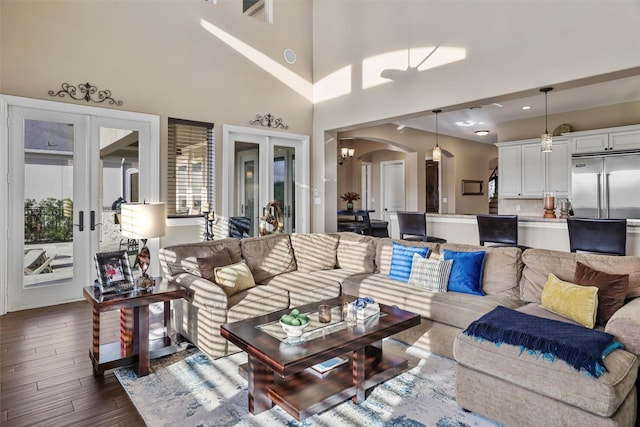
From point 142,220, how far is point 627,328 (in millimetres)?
3282

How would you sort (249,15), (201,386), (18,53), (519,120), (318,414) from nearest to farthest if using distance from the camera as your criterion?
(318,414)
(201,386)
(18,53)
(249,15)
(519,120)

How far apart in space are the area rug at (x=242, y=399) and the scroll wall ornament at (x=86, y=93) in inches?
135

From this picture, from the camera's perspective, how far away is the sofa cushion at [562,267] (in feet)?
9.04

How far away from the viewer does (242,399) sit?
241 centimetres

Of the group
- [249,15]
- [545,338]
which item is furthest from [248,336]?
[249,15]

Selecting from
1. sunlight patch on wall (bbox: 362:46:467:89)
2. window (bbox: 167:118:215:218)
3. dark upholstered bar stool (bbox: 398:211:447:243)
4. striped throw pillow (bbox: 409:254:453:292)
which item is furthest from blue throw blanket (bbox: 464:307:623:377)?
window (bbox: 167:118:215:218)

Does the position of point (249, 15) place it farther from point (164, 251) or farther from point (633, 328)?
point (633, 328)

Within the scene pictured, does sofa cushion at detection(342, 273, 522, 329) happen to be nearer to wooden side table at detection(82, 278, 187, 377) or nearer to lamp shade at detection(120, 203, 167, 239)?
wooden side table at detection(82, 278, 187, 377)

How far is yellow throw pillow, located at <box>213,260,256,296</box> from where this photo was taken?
3.33 m

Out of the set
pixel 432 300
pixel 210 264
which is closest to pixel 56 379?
pixel 210 264

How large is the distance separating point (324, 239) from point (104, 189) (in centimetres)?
287

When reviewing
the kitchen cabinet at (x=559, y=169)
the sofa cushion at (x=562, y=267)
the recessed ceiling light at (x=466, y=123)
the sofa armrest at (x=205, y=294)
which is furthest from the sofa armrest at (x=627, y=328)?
the recessed ceiling light at (x=466, y=123)

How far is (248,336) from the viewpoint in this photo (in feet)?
7.58

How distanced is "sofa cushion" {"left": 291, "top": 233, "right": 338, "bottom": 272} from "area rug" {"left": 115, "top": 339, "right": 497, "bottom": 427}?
5.16 ft
